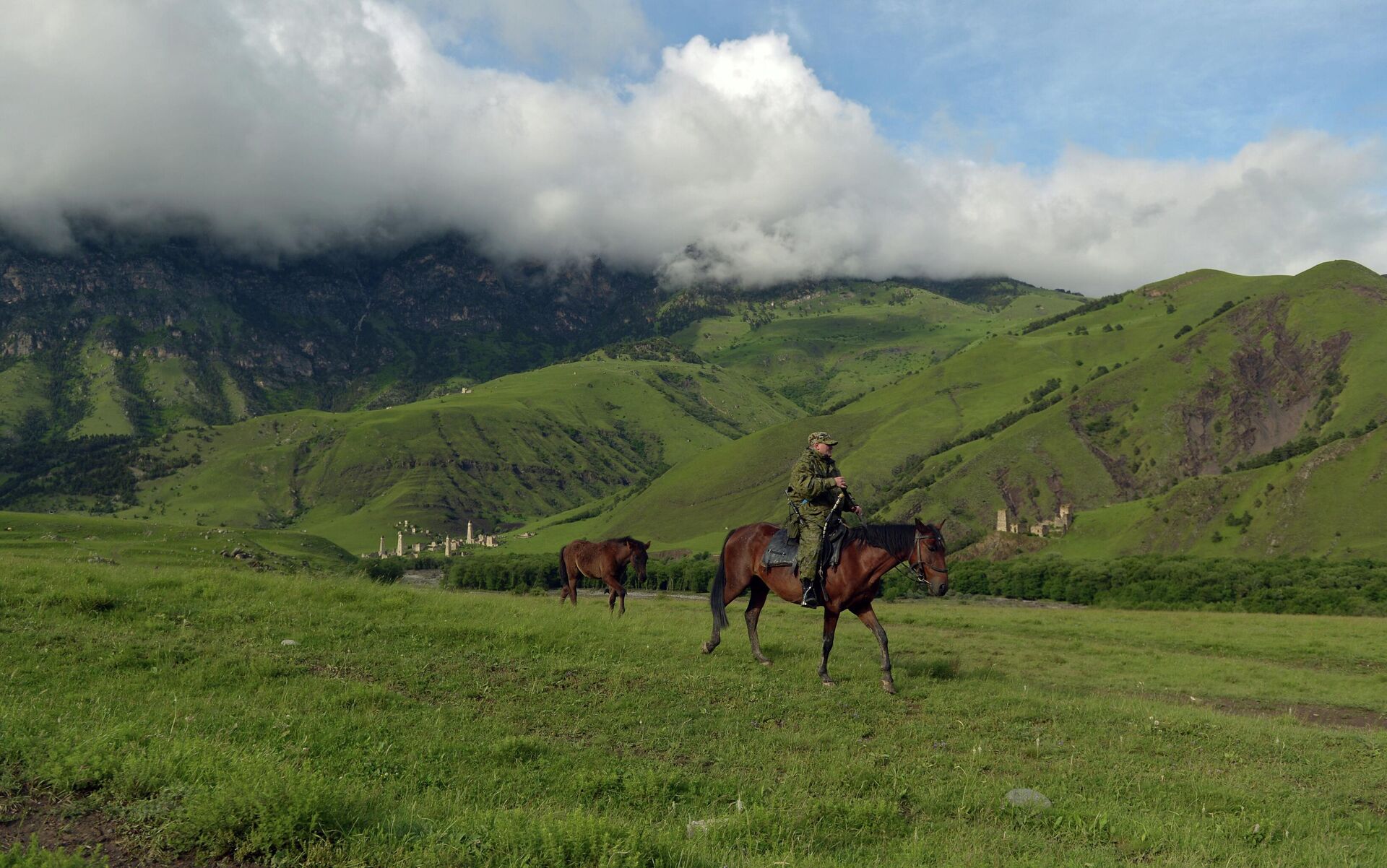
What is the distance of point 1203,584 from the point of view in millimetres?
88000

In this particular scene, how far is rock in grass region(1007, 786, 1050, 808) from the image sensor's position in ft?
35.3

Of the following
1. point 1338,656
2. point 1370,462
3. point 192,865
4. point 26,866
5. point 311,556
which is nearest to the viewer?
point 26,866

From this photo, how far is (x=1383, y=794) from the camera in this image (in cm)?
1235

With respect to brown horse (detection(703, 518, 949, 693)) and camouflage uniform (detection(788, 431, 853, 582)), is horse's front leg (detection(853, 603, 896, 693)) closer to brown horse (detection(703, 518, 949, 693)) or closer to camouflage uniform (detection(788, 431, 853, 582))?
brown horse (detection(703, 518, 949, 693))

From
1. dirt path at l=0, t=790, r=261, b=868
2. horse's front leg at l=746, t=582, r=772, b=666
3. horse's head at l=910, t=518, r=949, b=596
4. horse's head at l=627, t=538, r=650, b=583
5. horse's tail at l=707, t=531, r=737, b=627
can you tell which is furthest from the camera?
horse's head at l=627, t=538, r=650, b=583

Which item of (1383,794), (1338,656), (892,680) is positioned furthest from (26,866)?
(1338,656)

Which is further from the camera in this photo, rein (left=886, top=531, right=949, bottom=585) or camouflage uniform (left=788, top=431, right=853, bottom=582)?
camouflage uniform (left=788, top=431, right=853, bottom=582)

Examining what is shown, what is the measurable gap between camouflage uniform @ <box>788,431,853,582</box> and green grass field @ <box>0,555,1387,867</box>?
2532 mm

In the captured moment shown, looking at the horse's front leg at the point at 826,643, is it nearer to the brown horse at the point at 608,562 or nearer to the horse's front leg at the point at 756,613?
the horse's front leg at the point at 756,613

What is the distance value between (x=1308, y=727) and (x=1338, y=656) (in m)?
20.8

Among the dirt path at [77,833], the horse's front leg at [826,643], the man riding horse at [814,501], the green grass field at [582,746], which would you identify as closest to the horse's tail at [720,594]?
the green grass field at [582,746]

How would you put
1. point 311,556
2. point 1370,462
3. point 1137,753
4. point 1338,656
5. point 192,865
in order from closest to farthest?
point 192,865
point 1137,753
point 1338,656
point 1370,462
point 311,556

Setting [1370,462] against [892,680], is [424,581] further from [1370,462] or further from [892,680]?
[1370,462]

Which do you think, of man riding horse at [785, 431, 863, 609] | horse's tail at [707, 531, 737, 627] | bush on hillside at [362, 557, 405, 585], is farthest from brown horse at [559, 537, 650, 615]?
bush on hillside at [362, 557, 405, 585]
